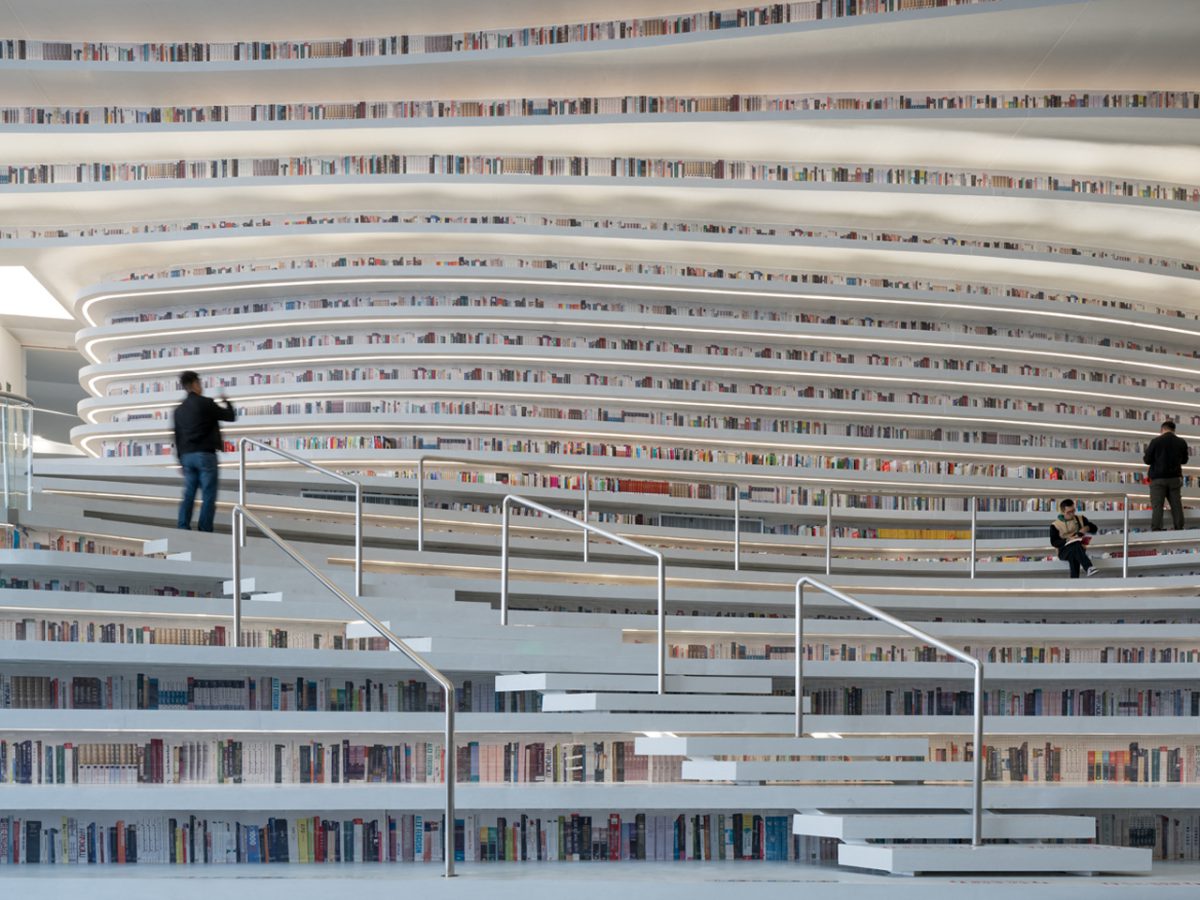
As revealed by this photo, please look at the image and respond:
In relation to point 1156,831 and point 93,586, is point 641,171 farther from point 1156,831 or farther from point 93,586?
point 1156,831

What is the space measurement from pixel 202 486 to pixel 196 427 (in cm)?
31

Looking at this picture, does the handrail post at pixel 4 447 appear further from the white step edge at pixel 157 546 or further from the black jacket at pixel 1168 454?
the black jacket at pixel 1168 454

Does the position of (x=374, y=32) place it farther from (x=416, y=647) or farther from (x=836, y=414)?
(x=416, y=647)

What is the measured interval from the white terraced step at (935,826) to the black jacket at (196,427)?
12.4 ft

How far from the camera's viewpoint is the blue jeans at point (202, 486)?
772cm

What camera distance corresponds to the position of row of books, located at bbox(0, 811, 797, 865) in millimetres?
5660

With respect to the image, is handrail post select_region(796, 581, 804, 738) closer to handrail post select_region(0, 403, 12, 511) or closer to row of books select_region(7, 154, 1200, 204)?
handrail post select_region(0, 403, 12, 511)

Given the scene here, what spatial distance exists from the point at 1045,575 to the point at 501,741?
479 cm

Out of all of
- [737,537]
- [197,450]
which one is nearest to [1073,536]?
[737,537]

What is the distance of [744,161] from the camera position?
414 inches

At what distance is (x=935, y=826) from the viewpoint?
5.38 meters

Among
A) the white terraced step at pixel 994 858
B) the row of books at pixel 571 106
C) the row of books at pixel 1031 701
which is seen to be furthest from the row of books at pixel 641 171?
the white terraced step at pixel 994 858

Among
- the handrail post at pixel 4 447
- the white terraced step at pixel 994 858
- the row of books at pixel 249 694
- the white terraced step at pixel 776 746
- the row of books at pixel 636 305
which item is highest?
the row of books at pixel 636 305

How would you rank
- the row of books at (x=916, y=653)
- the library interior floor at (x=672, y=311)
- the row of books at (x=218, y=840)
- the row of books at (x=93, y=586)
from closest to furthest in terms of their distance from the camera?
1. the row of books at (x=218, y=840)
2. the row of books at (x=93, y=586)
3. the row of books at (x=916, y=653)
4. the library interior floor at (x=672, y=311)
